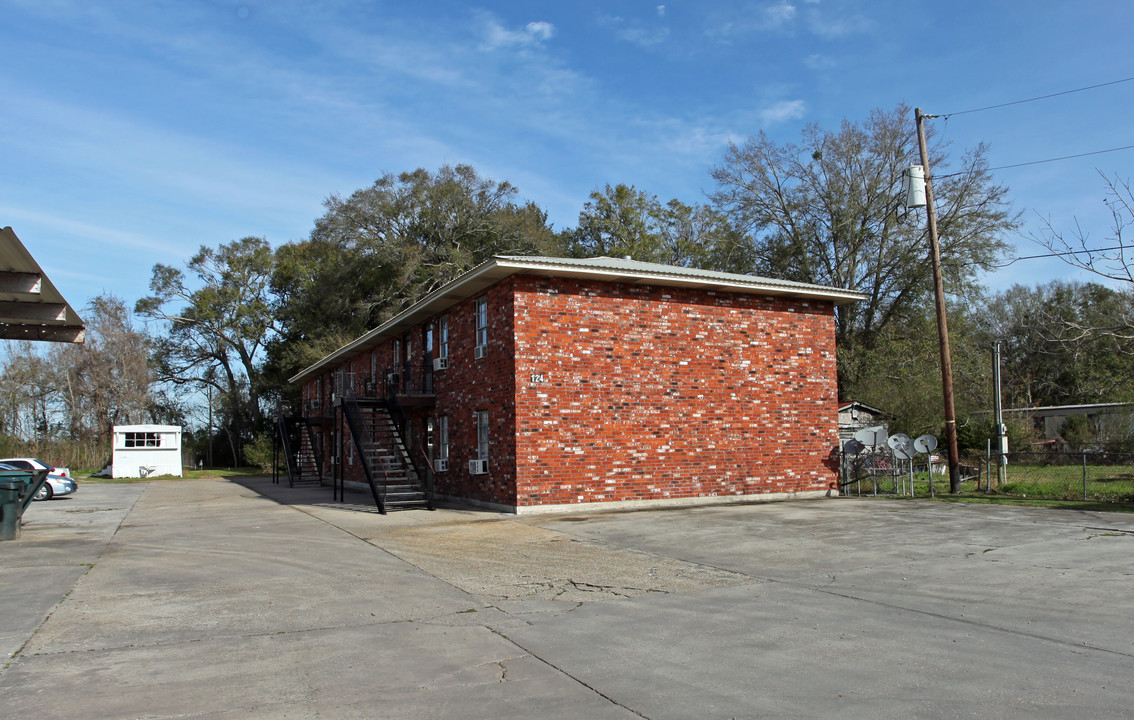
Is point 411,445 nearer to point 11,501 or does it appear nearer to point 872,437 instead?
point 11,501

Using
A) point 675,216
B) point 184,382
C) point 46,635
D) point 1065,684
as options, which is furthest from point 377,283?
point 1065,684

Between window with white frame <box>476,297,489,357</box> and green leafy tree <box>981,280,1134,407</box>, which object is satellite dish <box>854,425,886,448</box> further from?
green leafy tree <box>981,280,1134,407</box>

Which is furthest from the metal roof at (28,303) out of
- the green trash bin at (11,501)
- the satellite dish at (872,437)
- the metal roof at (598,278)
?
the satellite dish at (872,437)

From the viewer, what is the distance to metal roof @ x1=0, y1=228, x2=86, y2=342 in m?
11.3

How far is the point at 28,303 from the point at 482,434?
29.4 ft

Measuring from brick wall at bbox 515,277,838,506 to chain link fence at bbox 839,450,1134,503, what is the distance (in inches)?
82.8

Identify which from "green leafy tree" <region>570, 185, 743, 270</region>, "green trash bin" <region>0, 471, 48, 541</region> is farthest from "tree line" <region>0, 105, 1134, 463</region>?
"green trash bin" <region>0, 471, 48, 541</region>

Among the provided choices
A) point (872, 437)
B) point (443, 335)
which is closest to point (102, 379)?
point (443, 335)

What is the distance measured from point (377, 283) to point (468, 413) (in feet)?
93.3

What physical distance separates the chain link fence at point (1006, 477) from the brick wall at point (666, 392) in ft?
6.90

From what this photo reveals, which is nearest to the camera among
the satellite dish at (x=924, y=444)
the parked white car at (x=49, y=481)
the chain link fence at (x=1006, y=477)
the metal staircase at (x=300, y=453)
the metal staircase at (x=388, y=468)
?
the chain link fence at (x=1006, y=477)

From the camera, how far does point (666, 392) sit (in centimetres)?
1788

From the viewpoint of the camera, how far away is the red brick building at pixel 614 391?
1659 centimetres

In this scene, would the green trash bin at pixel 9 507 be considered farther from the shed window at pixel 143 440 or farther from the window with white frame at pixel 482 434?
the shed window at pixel 143 440
